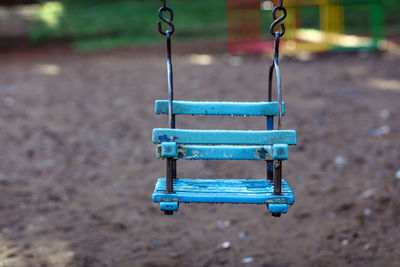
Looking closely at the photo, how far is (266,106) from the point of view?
2766 millimetres

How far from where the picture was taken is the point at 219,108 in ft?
9.09

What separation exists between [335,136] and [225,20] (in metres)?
9.82

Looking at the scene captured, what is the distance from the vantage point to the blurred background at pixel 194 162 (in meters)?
3.82

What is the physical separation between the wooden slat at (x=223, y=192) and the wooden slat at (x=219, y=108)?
350 millimetres

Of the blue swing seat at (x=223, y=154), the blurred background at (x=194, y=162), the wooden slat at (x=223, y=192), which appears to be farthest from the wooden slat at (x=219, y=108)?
the blurred background at (x=194, y=162)

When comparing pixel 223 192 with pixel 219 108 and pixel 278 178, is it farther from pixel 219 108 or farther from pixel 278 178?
pixel 219 108

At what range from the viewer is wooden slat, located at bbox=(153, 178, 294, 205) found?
7.89 ft

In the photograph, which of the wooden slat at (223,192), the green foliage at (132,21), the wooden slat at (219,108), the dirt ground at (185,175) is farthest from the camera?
the green foliage at (132,21)

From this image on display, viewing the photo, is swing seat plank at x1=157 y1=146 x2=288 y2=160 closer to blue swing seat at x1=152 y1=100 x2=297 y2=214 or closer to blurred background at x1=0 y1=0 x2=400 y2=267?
blue swing seat at x1=152 y1=100 x2=297 y2=214

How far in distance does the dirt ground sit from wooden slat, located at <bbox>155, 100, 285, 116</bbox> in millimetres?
1286

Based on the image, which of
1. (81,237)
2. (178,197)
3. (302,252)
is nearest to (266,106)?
(178,197)

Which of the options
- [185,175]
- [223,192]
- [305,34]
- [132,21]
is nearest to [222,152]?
[223,192]

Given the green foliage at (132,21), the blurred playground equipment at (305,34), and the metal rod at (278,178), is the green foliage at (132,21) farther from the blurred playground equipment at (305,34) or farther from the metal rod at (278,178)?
the metal rod at (278,178)

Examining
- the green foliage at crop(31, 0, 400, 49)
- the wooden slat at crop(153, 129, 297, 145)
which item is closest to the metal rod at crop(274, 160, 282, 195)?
the wooden slat at crop(153, 129, 297, 145)
